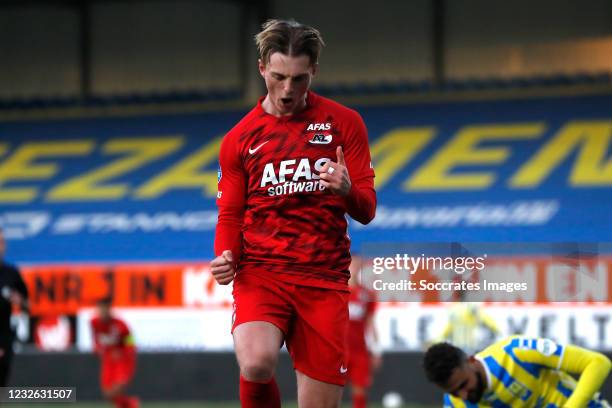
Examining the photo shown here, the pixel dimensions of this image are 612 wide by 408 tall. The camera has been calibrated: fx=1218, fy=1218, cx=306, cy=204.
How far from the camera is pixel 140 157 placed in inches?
774

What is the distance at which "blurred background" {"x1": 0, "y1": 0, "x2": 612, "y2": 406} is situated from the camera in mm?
15328

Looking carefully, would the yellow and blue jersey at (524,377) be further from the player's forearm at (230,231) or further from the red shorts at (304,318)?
the player's forearm at (230,231)

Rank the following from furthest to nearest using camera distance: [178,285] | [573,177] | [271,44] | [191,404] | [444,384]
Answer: [573,177]
[178,285]
[191,404]
[444,384]
[271,44]

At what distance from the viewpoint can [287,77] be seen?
4832 millimetres

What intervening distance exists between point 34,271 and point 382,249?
10.7m

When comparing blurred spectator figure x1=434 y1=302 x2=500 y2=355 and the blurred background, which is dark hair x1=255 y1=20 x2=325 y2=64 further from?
the blurred background

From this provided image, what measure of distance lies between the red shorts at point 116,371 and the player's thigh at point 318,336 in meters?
8.86

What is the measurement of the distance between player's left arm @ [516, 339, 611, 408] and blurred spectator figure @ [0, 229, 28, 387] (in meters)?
4.59

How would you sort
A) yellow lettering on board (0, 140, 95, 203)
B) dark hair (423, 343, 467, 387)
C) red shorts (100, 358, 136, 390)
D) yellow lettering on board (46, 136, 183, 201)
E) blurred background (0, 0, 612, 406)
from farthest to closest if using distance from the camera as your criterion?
yellow lettering on board (0, 140, 95, 203), yellow lettering on board (46, 136, 183, 201), blurred background (0, 0, 612, 406), red shorts (100, 358, 136, 390), dark hair (423, 343, 467, 387)

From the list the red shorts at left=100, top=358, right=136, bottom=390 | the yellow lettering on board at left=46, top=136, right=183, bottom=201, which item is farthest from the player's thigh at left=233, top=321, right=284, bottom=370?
the yellow lettering on board at left=46, top=136, right=183, bottom=201

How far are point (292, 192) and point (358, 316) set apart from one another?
8.76 metres

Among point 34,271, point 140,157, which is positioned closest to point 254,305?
point 34,271

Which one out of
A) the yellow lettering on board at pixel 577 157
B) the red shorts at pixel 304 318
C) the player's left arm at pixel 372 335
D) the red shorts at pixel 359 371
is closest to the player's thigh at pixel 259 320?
the red shorts at pixel 304 318

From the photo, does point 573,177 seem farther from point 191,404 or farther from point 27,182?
point 27,182
